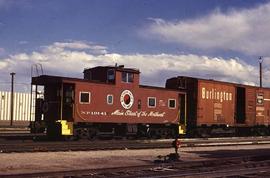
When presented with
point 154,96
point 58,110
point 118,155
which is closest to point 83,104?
point 58,110

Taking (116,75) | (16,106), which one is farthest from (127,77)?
(16,106)

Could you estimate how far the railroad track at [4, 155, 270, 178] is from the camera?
12227 millimetres

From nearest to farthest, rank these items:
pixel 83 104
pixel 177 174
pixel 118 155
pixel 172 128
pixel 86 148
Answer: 1. pixel 177 174
2. pixel 118 155
3. pixel 86 148
4. pixel 83 104
5. pixel 172 128

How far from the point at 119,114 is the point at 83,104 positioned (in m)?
2.57

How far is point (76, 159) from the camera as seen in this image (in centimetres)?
1664

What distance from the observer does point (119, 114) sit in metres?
27.5

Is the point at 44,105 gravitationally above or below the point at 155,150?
above

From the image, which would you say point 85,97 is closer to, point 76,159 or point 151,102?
point 151,102

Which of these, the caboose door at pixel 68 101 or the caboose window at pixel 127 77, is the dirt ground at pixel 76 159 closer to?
the caboose door at pixel 68 101

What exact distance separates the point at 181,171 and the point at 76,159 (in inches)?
183

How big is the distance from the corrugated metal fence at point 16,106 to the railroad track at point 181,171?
179 feet

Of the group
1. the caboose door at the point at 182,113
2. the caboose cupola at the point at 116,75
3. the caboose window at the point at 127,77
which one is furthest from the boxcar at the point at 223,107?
the caboose window at the point at 127,77

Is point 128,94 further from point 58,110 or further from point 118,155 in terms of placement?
point 118,155

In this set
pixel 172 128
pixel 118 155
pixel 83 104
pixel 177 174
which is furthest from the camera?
pixel 172 128
